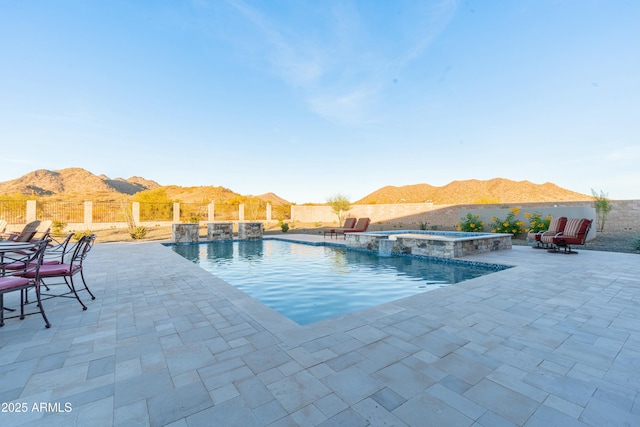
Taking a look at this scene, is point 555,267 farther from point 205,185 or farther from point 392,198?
point 205,185

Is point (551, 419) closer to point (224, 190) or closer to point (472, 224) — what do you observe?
point (472, 224)

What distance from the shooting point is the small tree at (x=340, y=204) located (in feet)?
64.5

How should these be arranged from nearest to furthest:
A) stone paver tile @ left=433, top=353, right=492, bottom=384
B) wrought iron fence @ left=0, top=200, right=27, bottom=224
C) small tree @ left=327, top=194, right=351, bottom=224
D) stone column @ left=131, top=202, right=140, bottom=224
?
1. stone paver tile @ left=433, top=353, right=492, bottom=384
2. wrought iron fence @ left=0, top=200, right=27, bottom=224
3. stone column @ left=131, top=202, right=140, bottom=224
4. small tree @ left=327, top=194, right=351, bottom=224

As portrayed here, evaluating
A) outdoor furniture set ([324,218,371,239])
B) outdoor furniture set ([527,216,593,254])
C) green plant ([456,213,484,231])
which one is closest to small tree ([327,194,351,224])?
outdoor furniture set ([324,218,371,239])

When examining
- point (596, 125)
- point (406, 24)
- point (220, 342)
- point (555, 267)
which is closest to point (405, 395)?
point (220, 342)

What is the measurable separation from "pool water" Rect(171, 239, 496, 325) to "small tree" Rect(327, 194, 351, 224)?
11.3m

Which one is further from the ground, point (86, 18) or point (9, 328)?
point (86, 18)

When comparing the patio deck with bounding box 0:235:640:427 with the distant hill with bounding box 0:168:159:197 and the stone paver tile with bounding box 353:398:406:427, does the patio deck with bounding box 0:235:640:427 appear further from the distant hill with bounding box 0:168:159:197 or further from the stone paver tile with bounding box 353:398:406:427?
the distant hill with bounding box 0:168:159:197

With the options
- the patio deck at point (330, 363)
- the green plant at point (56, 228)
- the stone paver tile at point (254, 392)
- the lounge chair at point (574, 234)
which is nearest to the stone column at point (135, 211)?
the green plant at point (56, 228)

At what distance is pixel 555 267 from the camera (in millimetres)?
5395

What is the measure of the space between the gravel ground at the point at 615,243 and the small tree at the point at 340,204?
10.9 meters

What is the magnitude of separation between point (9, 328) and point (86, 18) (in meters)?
8.82

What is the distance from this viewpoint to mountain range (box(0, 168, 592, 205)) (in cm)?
3016

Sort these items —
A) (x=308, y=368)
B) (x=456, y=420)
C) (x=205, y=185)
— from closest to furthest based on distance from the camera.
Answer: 1. (x=456, y=420)
2. (x=308, y=368)
3. (x=205, y=185)
